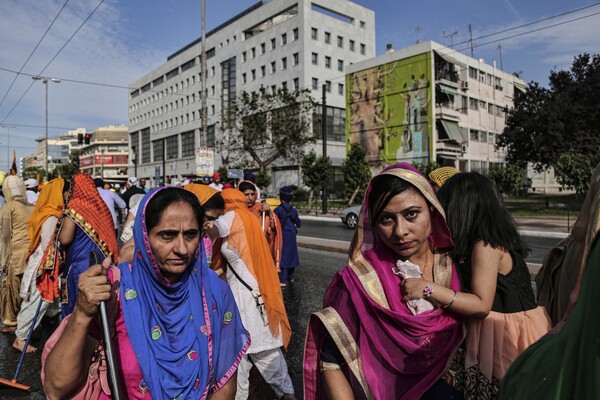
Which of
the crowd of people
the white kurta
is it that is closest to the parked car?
the white kurta

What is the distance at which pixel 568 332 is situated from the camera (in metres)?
0.71

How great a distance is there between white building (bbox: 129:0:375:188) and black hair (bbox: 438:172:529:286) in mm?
35324

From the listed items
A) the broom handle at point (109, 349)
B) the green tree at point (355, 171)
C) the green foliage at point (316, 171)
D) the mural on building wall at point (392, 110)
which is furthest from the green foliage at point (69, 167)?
the broom handle at point (109, 349)

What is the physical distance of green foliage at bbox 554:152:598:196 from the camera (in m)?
15.2

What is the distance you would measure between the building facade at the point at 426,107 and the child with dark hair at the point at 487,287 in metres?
36.2

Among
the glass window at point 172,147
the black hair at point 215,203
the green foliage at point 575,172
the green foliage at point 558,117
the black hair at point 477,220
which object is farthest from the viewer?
the glass window at point 172,147

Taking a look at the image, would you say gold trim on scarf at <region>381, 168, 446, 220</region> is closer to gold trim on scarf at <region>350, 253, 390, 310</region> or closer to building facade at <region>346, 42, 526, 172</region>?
gold trim on scarf at <region>350, 253, 390, 310</region>

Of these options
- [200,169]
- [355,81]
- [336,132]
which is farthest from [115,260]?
[336,132]

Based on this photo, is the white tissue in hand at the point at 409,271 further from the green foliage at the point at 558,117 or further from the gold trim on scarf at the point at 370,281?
the green foliage at the point at 558,117

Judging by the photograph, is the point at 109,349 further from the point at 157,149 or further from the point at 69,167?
the point at 69,167

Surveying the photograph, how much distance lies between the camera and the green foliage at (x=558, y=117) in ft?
98.4

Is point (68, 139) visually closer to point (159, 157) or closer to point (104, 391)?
point (159, 157)

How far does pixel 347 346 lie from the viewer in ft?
5.78

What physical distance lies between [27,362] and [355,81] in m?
42.2
